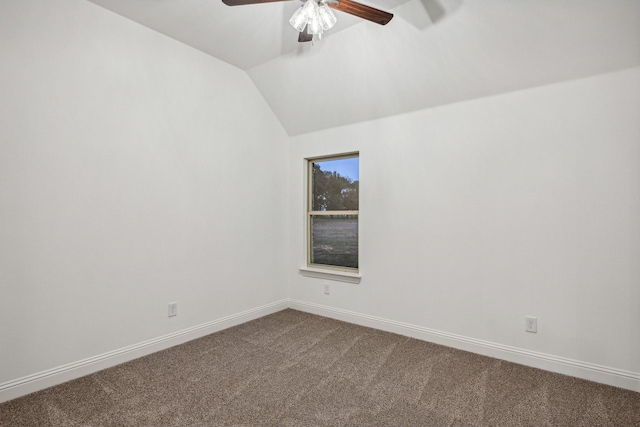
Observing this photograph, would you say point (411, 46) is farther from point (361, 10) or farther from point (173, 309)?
point (173, 309)

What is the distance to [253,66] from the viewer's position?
10.9 feet

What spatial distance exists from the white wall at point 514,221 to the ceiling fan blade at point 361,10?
1.21m

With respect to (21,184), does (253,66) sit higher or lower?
higher

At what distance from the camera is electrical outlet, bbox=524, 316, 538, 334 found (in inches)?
94.0

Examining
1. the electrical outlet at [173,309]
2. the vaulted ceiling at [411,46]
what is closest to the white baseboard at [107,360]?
the electrical outlet at [173,309]

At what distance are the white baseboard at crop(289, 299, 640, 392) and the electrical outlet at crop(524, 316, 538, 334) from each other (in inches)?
6.8

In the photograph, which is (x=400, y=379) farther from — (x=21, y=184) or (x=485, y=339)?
(x=21, y=184)

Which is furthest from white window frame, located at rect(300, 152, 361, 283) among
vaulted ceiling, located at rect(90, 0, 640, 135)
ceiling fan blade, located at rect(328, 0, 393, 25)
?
ceiling fan blade, located at rect(328, 0, 393, 25)

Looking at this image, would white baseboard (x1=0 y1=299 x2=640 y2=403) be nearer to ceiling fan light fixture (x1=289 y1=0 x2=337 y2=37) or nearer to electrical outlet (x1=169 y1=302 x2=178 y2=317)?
electrical outlet (x1=169 y1=302 x2=178 y2=317)

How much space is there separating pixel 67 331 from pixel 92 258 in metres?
0.52

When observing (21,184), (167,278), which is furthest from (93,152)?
(167,278)

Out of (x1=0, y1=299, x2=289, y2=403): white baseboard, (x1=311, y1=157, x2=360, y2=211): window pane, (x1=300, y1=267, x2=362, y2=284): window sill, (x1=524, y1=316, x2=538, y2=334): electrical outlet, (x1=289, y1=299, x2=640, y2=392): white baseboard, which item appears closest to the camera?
(x1=0, y1=299, x2=289, y2=403): white baseboard

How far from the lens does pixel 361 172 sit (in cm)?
331

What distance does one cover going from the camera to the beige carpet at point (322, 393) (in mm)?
1771
